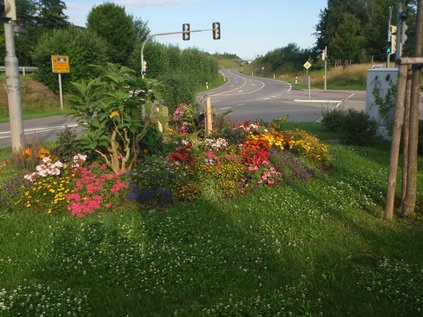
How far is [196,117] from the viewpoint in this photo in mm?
10180

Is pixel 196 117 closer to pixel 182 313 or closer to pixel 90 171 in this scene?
pixel 90 171

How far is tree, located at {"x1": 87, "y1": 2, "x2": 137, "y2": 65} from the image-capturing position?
41.6m

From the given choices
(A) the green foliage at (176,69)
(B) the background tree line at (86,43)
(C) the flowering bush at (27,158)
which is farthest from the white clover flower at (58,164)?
(B) the background tree line at (86,43)

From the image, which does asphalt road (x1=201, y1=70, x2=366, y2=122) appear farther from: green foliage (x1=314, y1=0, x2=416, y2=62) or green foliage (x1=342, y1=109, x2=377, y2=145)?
green foliage (x1=314, y1=0, x2=416, y2=62)

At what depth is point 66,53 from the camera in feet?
92.4

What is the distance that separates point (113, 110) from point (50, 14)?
135 feet

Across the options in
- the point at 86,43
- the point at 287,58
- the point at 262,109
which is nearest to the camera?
the point at 262,109

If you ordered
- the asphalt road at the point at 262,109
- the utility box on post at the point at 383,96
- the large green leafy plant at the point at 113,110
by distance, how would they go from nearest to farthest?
1. the large green leafy plant at the point at 113,110
2. the utility box on post at the point at 383,96
3. the asphalt road at the point at 262,109

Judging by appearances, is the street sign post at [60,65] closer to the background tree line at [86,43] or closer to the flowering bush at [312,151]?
the background tree line at [86,43]

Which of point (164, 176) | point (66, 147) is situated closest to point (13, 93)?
point (66, 147)

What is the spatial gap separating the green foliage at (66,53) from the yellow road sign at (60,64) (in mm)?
1037

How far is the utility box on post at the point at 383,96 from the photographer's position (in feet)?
30.5

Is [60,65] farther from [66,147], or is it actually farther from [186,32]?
[66,147]

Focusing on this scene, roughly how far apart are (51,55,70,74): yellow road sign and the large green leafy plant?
21.3 metres
